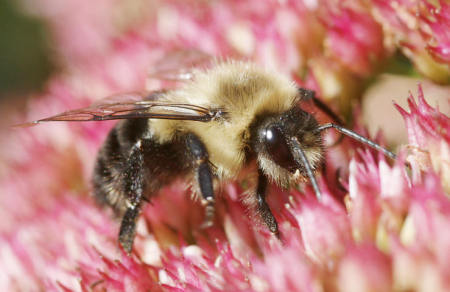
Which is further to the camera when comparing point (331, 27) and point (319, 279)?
point (331, 27)

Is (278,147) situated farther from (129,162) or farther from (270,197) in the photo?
(129,162)

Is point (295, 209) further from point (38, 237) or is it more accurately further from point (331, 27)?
point (38, 237)

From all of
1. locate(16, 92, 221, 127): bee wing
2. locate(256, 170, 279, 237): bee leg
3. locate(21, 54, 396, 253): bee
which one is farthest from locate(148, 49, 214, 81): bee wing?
locate(256, 170, 279, 237): bee leg

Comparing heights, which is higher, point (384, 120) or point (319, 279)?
point (384, 120)

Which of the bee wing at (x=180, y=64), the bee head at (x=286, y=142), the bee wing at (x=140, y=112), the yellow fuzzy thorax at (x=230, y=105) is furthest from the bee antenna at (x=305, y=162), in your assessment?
the bee wing at (x=180, y=64)

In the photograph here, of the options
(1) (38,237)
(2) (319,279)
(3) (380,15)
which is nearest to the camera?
(2) (319,279)

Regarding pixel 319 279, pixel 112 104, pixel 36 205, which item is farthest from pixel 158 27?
pixel 319 279

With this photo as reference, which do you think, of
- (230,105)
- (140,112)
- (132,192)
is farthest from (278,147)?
(132,192)

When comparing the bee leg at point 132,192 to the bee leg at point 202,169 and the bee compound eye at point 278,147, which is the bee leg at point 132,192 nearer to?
the bee leg at point 202,169
